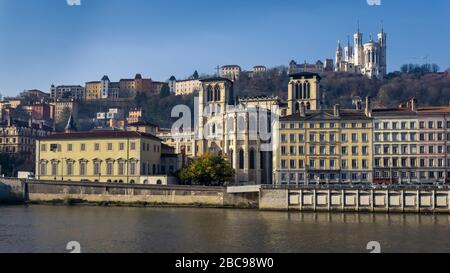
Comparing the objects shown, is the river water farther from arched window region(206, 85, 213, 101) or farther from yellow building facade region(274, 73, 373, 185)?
arched window region(206, 85, 213, 101)

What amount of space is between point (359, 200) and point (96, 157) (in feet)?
125

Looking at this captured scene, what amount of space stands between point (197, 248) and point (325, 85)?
481ft

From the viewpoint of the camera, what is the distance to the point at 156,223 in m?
50.8

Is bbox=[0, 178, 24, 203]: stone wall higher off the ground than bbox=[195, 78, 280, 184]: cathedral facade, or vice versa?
bbox=[195, 78, 280, 184]: cathedral facade

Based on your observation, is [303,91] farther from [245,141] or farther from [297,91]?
[245,141]

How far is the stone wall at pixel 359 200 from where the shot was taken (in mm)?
64562

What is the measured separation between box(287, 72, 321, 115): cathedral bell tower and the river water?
48.7m

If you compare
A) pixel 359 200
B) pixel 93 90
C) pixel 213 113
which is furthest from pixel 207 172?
pixel 93 90

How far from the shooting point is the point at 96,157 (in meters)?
85.8

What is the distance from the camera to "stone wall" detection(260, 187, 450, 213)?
64.6m

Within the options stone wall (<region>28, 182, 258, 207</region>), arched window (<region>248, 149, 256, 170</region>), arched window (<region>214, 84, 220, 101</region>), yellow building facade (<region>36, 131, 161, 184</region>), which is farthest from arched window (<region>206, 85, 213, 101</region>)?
stone wall (<region>28, 182, 258, 207</region>)

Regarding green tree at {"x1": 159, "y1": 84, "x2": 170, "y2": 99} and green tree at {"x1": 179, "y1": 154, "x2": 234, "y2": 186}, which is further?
green tree at {"x1": 159, "y1": 84, "x2": 170, "y2": 99}

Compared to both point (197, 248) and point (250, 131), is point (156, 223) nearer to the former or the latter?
point (197, 248)
